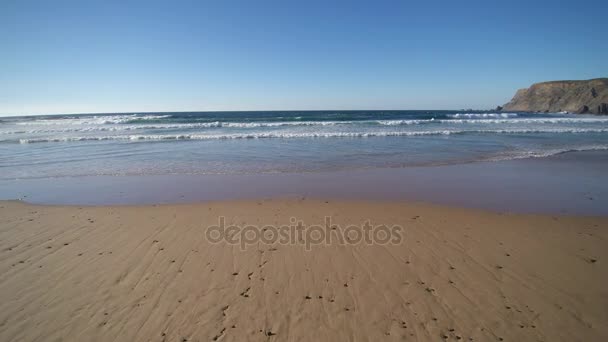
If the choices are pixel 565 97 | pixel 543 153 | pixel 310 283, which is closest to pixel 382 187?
pixel 310 283

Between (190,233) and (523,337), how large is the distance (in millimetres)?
5517

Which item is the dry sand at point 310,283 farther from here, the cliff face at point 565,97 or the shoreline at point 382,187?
the cliff face at point 565,97

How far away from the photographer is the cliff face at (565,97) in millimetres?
57281

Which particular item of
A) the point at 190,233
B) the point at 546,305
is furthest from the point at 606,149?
the point at 190,233

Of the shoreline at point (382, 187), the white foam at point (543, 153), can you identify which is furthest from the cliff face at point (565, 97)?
the shoreline at point (382, 187)

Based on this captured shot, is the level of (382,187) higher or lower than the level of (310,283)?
higher

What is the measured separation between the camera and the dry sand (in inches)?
130

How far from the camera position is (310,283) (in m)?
4.09

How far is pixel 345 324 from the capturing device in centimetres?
333

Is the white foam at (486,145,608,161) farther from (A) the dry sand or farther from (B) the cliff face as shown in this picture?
(B) the cliff face

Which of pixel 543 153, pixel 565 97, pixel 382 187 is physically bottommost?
pixel 382 187

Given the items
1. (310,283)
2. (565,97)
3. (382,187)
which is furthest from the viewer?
(565,97)

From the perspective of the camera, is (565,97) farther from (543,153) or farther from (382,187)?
(382,187)

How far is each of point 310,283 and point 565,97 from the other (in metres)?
90.3
